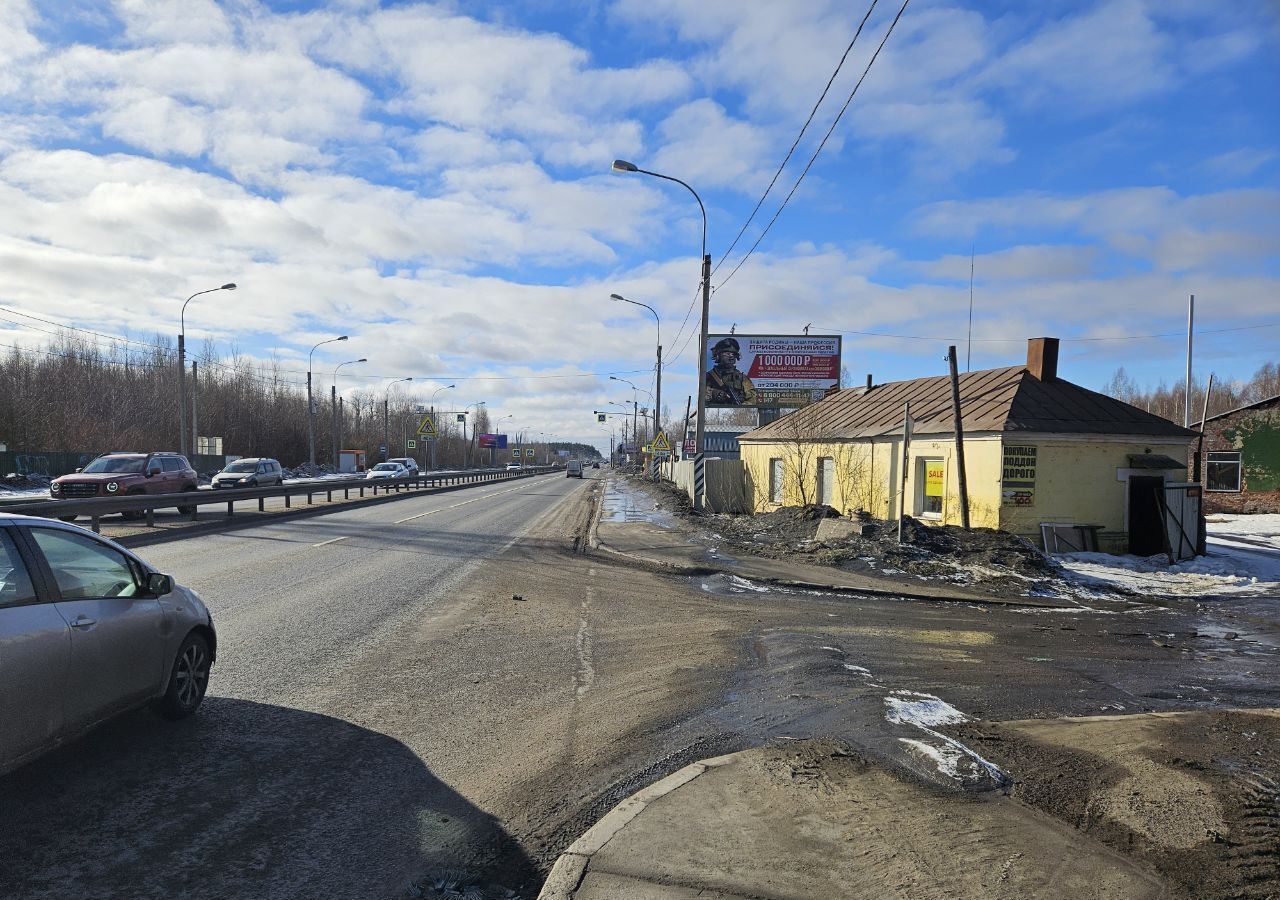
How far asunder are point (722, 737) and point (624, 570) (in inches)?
351

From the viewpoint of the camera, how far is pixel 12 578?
154 inches

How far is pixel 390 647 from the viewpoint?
24.5ft

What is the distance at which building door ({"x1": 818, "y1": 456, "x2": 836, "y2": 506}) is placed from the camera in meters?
24.3

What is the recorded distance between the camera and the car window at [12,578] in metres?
3.82

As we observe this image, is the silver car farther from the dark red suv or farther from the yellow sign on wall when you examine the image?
the dark red suv

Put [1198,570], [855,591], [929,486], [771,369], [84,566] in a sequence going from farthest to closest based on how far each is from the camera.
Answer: [771,369] → [929,486] → [1198,570] → [855,591] → [84,566]

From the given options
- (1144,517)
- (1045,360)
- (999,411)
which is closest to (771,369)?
(1045,360)

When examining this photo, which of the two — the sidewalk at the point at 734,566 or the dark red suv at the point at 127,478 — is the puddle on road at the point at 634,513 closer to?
the sidewalk at the point at 734,566

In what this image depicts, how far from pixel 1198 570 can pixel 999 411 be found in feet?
15.7

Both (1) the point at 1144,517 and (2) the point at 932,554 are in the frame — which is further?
(1) the point at 1144,517

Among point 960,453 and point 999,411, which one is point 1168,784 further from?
point 999,411

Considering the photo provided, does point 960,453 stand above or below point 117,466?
above

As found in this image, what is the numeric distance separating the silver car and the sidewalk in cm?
919

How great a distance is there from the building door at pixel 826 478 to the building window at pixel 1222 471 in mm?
20498
